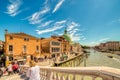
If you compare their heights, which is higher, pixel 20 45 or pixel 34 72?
pixel 20 45

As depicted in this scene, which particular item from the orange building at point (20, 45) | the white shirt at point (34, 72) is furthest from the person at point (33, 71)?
the orange building at point (20, 45)

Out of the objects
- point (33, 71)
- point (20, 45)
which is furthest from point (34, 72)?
point (20, 45)

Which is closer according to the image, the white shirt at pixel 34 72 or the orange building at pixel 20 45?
the white shirt at pixel 34 72

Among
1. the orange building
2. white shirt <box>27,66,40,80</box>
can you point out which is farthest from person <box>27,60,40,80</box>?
the orange building

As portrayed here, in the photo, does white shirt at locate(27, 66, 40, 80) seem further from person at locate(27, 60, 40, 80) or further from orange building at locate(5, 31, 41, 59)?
orange building at locate(5, 31, 41, 59)

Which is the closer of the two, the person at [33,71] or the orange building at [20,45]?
the person at [33,71]

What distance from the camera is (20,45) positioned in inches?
1396

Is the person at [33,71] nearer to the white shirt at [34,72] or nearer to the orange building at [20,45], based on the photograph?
the white shirt at [34,72]

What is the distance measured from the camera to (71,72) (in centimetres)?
312

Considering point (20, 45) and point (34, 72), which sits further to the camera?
point (20, 45)

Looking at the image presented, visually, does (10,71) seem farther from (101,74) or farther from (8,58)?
(8,58)

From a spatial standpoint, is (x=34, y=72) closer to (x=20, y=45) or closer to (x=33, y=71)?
(x=33, y=71)

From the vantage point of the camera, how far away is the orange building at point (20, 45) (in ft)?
105

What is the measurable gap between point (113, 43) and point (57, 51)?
158 metres
